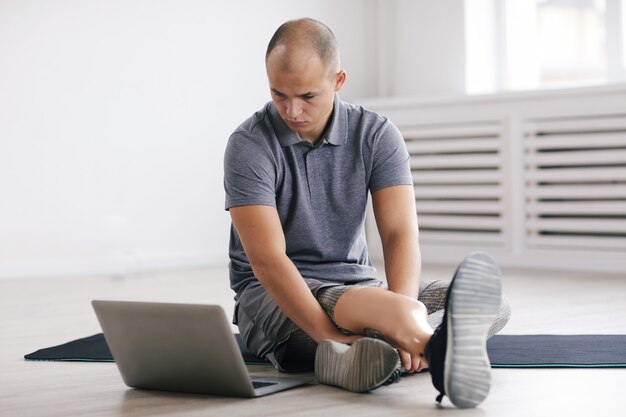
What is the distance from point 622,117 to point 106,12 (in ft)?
7.66

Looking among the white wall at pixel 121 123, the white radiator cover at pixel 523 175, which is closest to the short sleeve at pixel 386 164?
the white radiator cover at pixel 523 175

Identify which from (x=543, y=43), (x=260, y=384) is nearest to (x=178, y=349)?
(x=260, y=384)

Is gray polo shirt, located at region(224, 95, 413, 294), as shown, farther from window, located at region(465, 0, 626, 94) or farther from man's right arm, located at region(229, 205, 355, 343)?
window, located at region(465, 0, 626, 94)

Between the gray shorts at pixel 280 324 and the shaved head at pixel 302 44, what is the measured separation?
1.49 ft

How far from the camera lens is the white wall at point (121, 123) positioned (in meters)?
4.37

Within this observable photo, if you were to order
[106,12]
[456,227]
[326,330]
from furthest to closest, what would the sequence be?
1. [456,227]
2. [106,12]
3. [326,330]

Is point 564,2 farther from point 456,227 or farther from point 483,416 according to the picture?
point 483,416

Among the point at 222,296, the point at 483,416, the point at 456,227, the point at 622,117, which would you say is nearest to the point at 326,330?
the point at 483,416

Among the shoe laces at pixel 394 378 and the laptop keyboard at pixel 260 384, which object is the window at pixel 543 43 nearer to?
the shoe laces at pixel 394 378

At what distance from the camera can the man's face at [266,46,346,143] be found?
1944 millimetres

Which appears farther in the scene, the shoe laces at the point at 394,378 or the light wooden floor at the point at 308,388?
the shoe laces at the point at 394,378

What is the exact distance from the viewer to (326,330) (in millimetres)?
1977

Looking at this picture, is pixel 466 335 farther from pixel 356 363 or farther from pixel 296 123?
pixel 296 123

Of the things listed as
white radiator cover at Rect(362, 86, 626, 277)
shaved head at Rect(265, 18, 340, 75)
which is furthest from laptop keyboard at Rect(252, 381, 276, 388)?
white radiator cover at Rect(362, 86, 626, 277)
